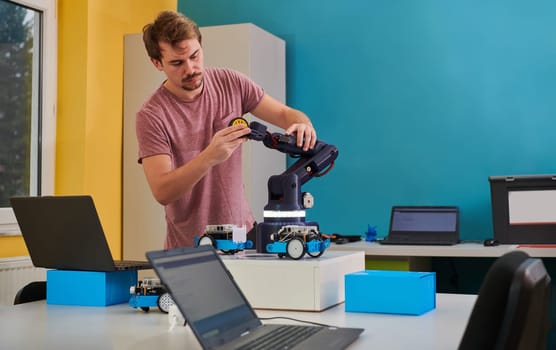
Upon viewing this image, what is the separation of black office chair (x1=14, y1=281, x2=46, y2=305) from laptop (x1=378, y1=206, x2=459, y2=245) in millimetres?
1790

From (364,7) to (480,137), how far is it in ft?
3.24

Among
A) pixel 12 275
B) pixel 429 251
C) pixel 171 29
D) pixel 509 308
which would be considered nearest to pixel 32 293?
pixel 171 29

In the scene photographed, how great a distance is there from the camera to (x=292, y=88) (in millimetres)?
4254

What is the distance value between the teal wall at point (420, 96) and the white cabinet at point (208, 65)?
23 centimetres

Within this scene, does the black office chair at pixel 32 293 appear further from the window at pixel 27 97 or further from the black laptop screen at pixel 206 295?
the window at pixel 27 97

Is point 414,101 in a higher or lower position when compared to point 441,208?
higher

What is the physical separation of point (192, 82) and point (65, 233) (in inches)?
27.3

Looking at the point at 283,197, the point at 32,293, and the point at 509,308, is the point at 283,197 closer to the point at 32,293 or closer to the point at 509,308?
the point at 32,293

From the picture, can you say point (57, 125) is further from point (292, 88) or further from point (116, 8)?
point (292, 88)

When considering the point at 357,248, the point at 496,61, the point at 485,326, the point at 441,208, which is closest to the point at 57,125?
the point at 357,248

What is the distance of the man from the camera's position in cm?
237

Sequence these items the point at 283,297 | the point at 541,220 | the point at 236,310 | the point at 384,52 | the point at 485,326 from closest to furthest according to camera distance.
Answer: the point at 485,326, the point at 236,310, the point at 283,297, the point at 541,220, the point at 384,52

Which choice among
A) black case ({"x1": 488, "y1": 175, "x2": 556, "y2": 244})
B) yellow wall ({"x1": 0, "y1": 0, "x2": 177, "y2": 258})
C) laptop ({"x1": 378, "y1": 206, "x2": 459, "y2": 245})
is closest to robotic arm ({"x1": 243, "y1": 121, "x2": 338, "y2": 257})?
laptop ({"x1": 378, "y1": 206, "x2": 459, "y2": 245})

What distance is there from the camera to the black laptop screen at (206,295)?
1234mm
